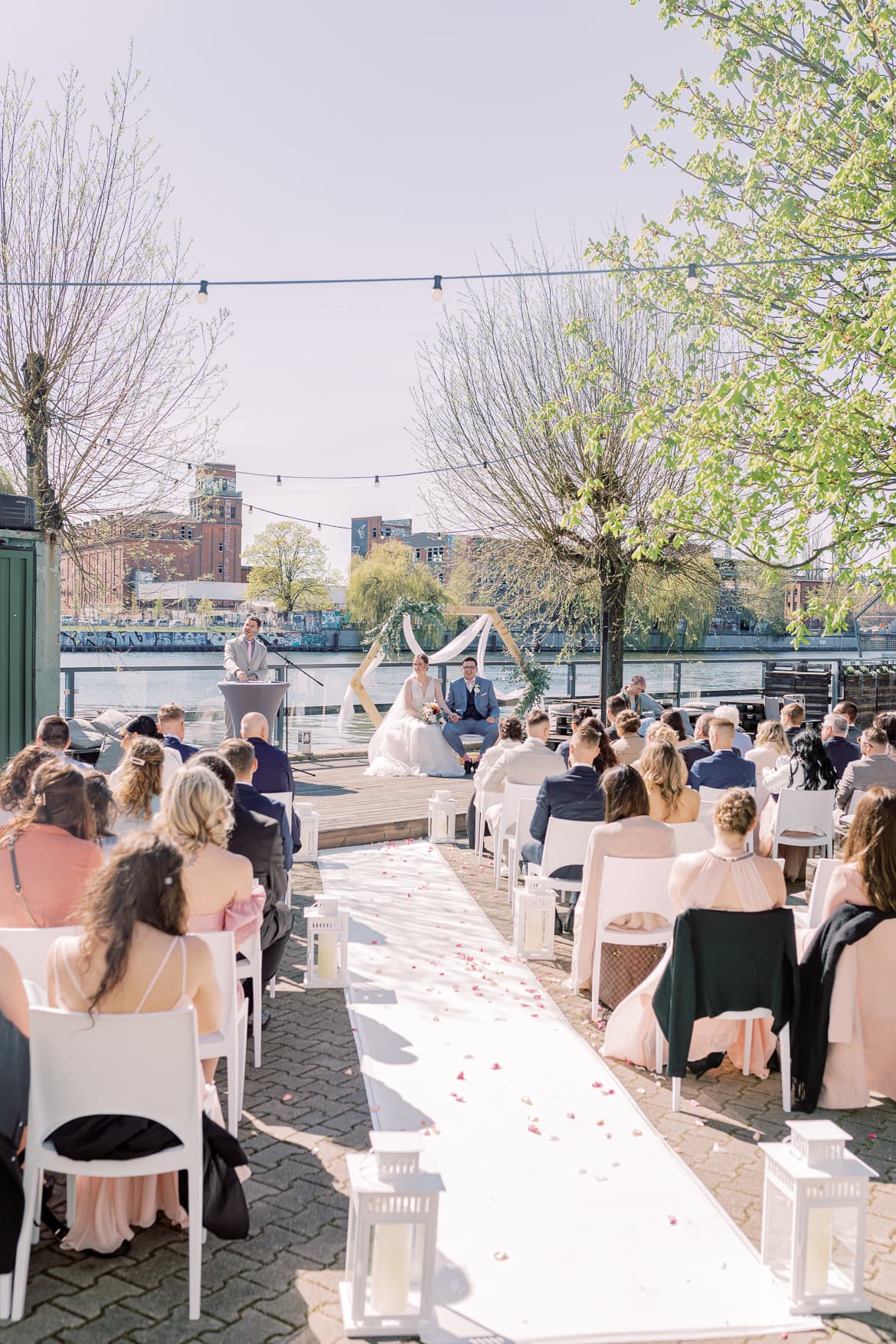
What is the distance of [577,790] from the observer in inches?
265

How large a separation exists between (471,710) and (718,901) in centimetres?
957

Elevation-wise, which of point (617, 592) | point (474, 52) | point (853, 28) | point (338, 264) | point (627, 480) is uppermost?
point (474, 52)

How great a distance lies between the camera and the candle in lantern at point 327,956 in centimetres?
Answer: 596

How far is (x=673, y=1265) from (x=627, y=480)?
13.4m

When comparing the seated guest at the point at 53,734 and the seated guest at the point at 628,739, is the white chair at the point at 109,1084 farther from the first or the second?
the seated guest at the point at 628,739

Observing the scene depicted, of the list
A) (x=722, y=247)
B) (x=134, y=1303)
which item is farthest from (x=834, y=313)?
A: (x=134, y=1303)

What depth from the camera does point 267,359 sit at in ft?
46.8

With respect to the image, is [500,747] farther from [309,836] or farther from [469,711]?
[469,711]

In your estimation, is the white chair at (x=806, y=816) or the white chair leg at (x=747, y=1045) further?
the white chair at (x=806, y=816)

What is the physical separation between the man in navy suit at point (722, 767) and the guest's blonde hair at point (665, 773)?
1560 mm

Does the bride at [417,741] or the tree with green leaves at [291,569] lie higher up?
the tree with green leaves at [291,569]

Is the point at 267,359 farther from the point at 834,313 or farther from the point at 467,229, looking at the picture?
the point at 834,313

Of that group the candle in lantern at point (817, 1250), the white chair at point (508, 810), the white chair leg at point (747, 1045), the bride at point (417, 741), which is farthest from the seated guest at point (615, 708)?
the candle in lantern at point (817, 1250)

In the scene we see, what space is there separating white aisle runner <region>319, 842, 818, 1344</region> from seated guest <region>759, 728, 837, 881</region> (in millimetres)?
3160
